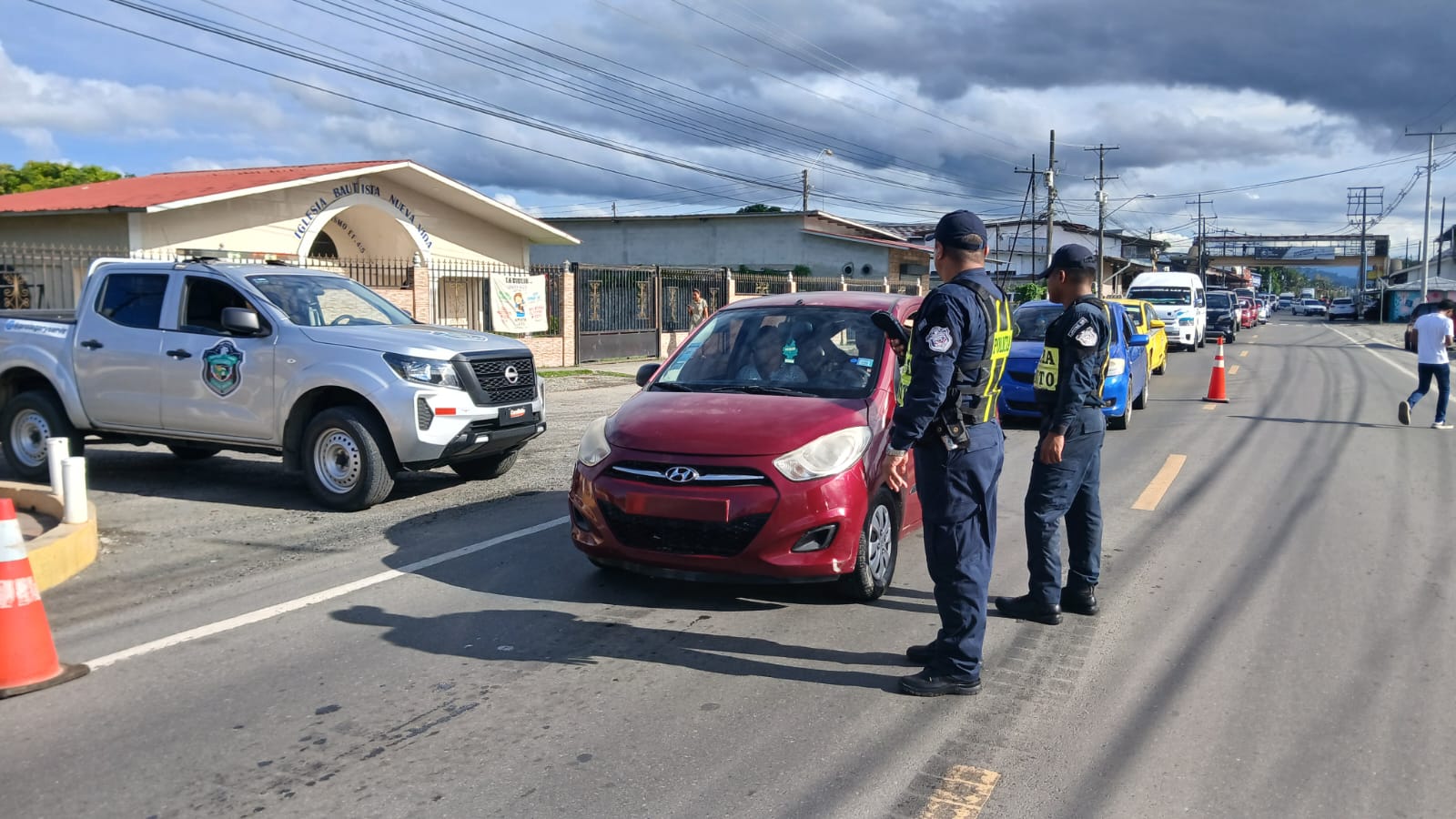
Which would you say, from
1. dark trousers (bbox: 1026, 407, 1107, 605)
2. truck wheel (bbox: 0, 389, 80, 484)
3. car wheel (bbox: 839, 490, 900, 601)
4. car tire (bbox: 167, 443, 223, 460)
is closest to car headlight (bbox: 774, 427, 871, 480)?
car wheel (bbox: 839, 490, 900, 601)

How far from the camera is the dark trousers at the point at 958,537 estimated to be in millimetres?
4539

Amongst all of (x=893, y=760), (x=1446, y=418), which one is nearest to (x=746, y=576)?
(x=893, y=760)

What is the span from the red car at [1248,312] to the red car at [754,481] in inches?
2057

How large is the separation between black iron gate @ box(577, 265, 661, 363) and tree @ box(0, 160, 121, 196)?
1785 centimetres

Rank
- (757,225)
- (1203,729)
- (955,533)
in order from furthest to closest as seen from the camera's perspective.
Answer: (757,225)
(955,533)
(1203,729)

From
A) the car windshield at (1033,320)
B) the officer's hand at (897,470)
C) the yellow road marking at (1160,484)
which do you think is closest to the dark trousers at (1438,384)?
the car windshield at (1033,320)

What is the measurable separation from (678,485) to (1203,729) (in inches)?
99.0

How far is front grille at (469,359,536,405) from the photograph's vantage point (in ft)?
28.2

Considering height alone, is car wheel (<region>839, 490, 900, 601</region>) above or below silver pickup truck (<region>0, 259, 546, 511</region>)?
below

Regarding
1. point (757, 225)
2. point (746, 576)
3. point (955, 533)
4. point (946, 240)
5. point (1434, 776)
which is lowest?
point (1434, 776)

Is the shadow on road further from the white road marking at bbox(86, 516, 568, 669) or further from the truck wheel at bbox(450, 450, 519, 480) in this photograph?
the truck wheel at bbox(450, 450, 519, 480)

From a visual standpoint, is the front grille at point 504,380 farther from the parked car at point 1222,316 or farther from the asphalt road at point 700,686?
the parked car at point 1222,316

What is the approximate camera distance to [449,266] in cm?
2131

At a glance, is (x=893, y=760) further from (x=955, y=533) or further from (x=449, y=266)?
(x=449, y=266)
